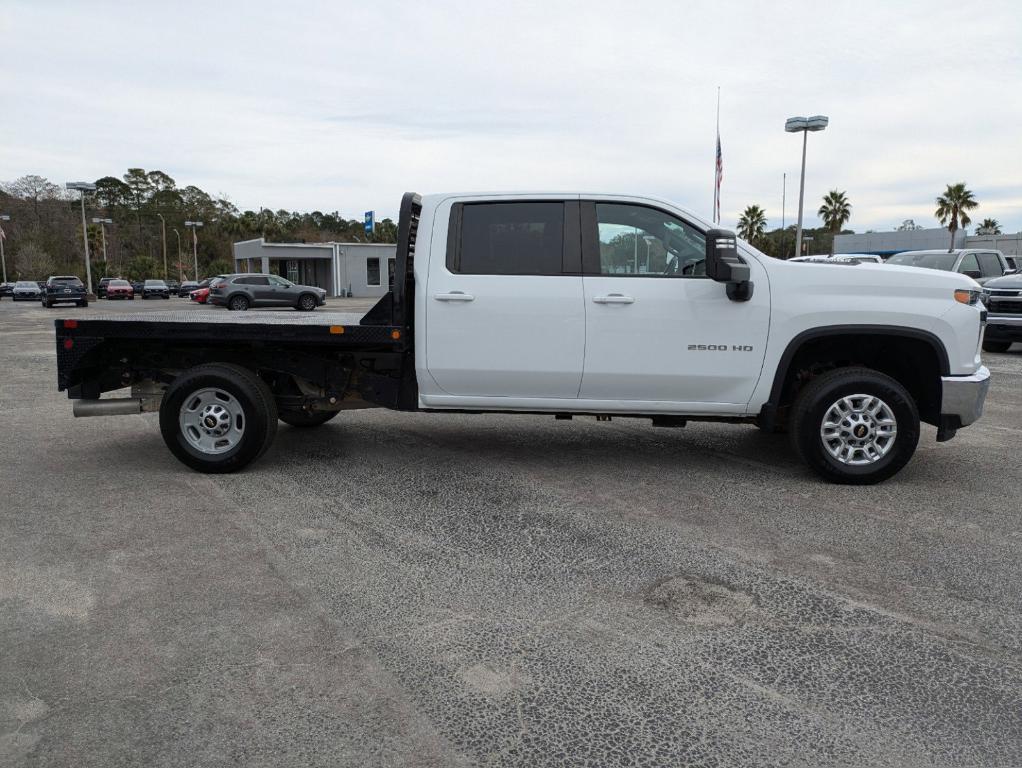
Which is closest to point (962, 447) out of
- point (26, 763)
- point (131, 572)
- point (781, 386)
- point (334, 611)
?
point (781, 386)

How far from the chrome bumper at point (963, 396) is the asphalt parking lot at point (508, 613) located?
551mm

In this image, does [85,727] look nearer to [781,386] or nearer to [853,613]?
[853,613]

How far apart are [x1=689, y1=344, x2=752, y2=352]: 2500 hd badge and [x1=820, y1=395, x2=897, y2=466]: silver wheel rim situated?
71 cm

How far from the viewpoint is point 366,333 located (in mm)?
5707

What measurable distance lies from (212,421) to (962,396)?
5319mm

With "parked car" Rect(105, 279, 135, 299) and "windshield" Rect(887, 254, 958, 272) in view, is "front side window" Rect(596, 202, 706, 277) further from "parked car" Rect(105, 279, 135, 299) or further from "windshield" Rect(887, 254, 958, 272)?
"parked car" Rect(105, 279, 135, 299)

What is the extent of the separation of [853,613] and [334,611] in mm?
2340

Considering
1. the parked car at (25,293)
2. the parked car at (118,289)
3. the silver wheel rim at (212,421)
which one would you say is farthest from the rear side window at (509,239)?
the parked car at (25,293)

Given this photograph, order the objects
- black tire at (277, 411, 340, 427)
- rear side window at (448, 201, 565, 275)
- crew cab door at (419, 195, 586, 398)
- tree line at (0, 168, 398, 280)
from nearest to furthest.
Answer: crew cab door at (419, 195, 586, 398)
rear side window at (448, 201, 565, 275)
black tire at (277, 411, 340, 427)
tree line at (0, 168, 398, 280)

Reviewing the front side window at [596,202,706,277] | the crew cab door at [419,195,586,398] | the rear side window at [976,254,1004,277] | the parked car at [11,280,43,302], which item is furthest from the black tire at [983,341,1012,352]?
the parked car at [11,280,43,302]

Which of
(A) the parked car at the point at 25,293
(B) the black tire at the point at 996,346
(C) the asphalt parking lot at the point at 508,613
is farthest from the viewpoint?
(A) the parked car at the point at 25,293

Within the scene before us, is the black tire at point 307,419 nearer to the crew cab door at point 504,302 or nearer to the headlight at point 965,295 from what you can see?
the crew cab door at point 504,302

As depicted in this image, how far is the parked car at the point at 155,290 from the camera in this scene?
2226 inches

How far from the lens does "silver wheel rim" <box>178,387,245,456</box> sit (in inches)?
230
